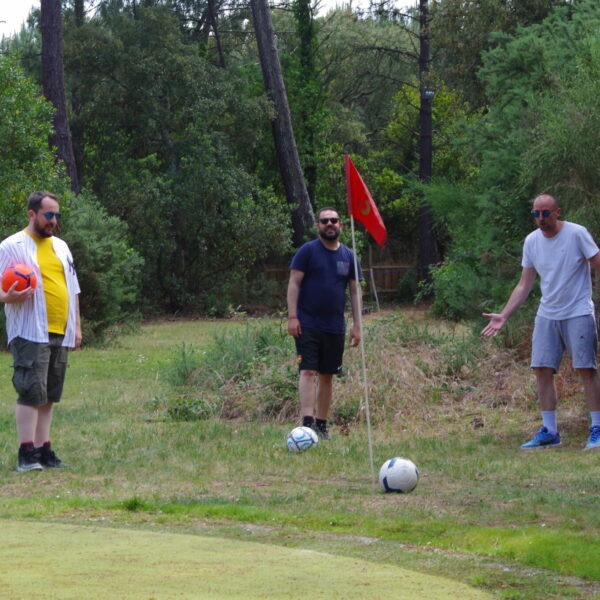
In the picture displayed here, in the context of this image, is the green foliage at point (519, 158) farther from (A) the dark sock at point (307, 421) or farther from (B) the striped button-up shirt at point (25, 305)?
(B) the striped button-up shirt at point (25, 305)

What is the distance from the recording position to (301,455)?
8.83 meters

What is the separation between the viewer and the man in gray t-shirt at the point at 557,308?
8.82m

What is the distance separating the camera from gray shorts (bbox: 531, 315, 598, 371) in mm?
8883

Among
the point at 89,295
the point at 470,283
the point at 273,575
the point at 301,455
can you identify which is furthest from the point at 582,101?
the point at 89,295

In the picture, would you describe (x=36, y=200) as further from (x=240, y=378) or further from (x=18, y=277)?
(x=240, y=378)

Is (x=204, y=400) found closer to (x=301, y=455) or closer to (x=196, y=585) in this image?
(x=301, y=455)

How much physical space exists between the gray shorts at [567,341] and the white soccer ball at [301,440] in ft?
6.55

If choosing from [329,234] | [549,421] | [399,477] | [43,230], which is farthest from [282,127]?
[399,477]

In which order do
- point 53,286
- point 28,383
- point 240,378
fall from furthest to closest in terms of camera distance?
point 240,378, point 53,286, point 28,383

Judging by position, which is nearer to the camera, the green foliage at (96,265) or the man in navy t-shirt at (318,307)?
the man in navy t-shirt at (318,307)

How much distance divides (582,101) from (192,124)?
25.3 metres

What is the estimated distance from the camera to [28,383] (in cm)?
827

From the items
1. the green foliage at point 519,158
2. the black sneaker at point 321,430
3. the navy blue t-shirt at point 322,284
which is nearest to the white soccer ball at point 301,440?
the black sneaker at point 321,430

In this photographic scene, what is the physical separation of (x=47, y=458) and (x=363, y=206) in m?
3.23
